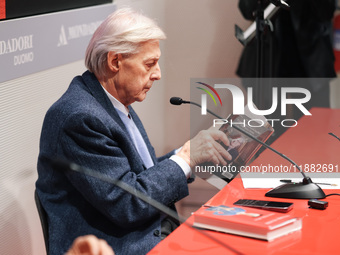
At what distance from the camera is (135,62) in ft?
6.41

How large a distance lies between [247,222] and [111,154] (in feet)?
1.68

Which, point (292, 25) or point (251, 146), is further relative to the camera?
point (292, 25)

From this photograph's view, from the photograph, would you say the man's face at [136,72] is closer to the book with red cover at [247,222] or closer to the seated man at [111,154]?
the seated man at [111,154]

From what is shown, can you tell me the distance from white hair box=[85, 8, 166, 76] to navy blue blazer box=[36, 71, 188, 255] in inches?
5.3

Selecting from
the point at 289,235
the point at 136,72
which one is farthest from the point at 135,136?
the point at 289,235

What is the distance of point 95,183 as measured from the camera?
5.60 feet

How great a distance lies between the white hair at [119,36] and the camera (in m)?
1.90

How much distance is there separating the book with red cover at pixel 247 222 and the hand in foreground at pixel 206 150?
36cm

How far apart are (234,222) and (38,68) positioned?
1.39 m

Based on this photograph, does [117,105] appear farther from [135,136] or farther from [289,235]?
[289,235]

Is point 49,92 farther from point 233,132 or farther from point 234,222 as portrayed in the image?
point 234,222

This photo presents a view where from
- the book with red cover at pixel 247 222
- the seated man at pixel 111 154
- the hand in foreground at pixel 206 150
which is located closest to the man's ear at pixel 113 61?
the seated man at pixel 111 154

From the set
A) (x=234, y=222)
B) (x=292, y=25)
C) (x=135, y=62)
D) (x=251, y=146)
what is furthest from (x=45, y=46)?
(x=292, y=25)

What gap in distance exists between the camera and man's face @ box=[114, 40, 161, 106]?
1.95 m
